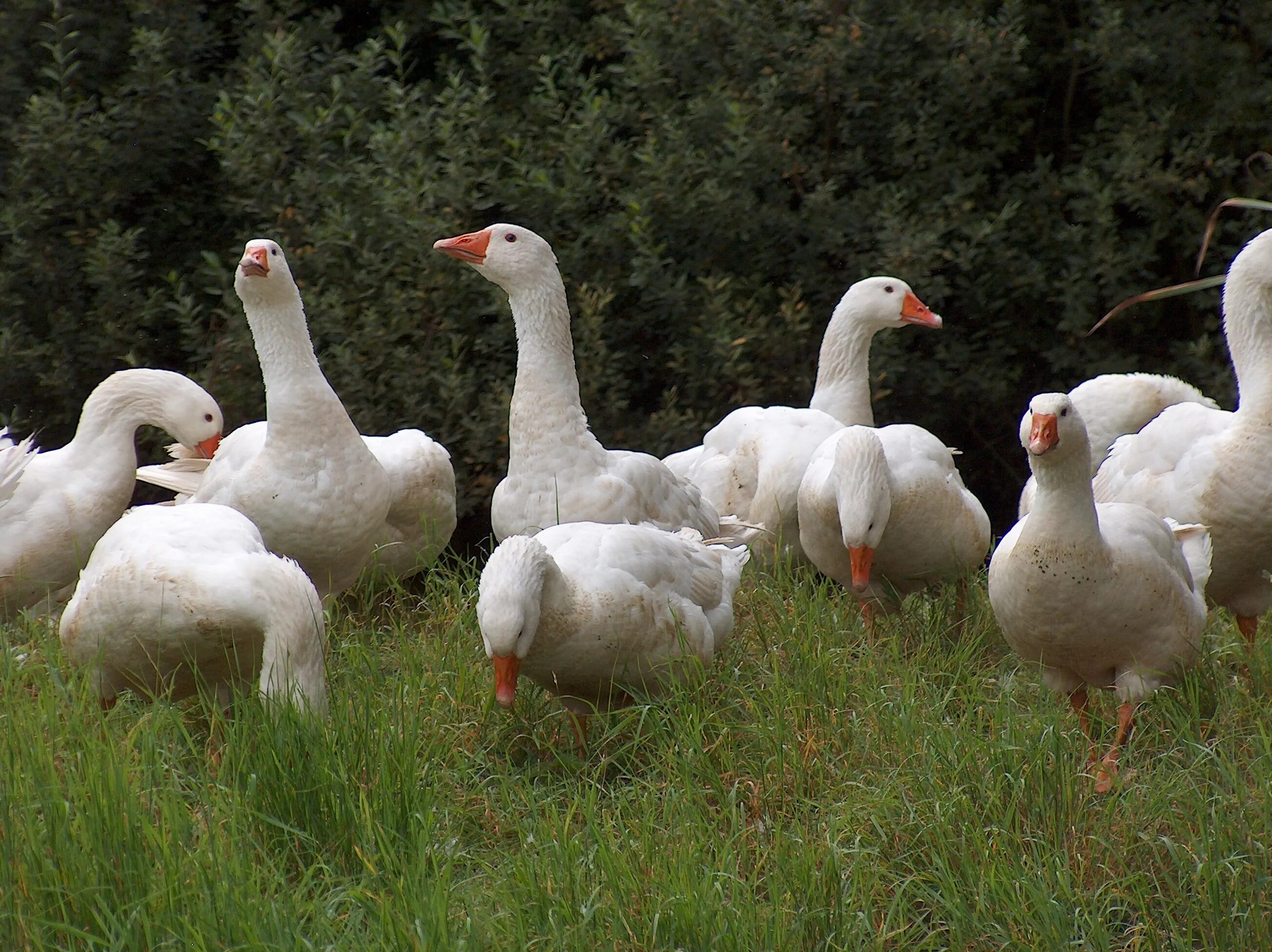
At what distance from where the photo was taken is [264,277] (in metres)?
5.38

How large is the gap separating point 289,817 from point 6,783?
64 cm

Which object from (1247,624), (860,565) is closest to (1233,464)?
(1247,624)

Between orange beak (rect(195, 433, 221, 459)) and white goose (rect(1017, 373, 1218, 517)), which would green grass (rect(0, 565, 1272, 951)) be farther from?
white goose (rect(1017, 373, 1218, 517))

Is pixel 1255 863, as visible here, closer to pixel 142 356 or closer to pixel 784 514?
pixel 784 514

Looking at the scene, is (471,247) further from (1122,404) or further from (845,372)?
(1122,404)

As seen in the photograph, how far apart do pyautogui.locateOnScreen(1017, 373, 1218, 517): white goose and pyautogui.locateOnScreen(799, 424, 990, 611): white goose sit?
1.88 feet

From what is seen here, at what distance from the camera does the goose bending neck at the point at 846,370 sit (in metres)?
7.27

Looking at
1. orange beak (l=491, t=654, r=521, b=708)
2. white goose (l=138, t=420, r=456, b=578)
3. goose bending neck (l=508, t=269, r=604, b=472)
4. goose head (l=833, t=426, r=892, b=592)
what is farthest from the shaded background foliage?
orange beak (l=491, t=654, r=521, b=708)

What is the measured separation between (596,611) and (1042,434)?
1366 millimetres

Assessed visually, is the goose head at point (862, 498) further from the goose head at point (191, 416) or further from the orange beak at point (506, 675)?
the goose head at point (191, 416)

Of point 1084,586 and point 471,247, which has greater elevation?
point 471,247

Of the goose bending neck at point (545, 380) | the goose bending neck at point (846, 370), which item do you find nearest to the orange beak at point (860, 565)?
the goose bending neck at point (545, 380)

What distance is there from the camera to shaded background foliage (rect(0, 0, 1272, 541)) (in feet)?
25.7

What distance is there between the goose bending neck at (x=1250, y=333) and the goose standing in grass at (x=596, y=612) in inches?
82.2
